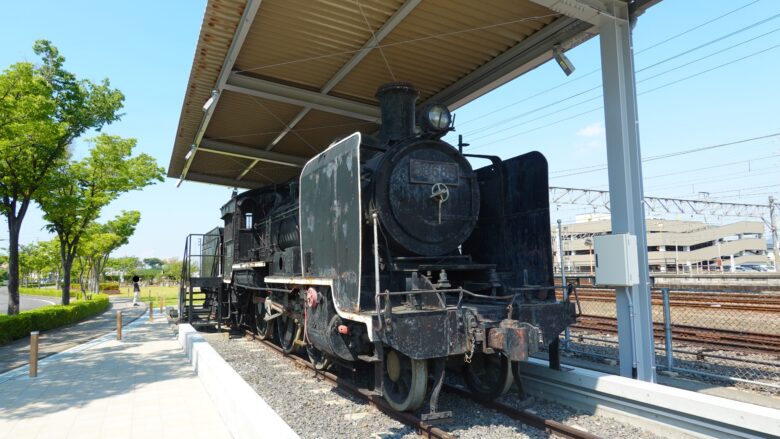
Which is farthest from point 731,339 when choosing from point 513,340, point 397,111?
point 397,111

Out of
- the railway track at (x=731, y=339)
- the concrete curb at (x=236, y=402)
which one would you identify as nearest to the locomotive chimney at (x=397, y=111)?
the concrete curb at (x=236, y=402)

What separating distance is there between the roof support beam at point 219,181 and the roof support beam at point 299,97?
7074mm

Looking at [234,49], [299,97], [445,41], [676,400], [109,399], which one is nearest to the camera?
[676,400]

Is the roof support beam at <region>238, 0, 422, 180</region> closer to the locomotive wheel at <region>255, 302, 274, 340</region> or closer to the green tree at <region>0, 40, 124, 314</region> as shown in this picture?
the locomotive wheel at <region>255, 302, 274, 340</region>

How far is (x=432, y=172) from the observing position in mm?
6090

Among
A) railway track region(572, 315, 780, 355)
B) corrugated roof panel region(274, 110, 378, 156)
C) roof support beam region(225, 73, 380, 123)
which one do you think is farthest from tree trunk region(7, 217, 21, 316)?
railway track region(572, 315, 780, 355)

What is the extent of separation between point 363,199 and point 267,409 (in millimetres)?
2768

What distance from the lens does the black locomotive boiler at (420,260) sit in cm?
490

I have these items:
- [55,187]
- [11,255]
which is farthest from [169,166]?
[11,255]

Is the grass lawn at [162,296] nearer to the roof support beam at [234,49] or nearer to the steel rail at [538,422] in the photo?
the roof support beam at [234,49]

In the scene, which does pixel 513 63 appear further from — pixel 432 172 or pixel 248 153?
pixel 248 153

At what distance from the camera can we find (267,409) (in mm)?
3934

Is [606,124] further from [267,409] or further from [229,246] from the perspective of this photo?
[229,246]

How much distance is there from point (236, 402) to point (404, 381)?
1751mm
